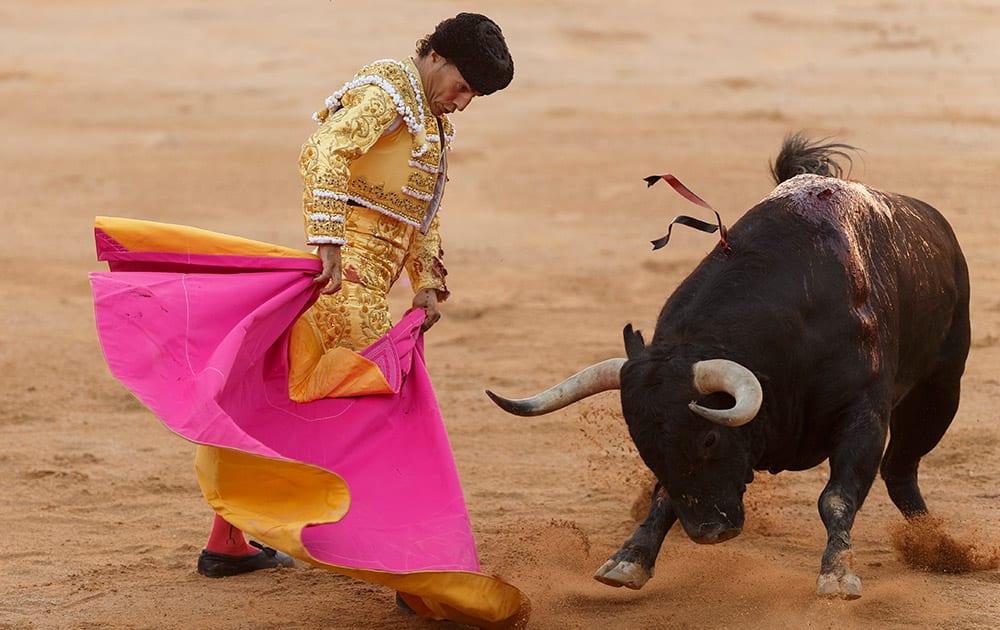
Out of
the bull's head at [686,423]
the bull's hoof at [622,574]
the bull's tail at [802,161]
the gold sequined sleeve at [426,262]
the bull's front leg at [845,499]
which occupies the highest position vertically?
the bull's tail at [802,161]

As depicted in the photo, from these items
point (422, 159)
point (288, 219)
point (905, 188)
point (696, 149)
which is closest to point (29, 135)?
point (288, 219)

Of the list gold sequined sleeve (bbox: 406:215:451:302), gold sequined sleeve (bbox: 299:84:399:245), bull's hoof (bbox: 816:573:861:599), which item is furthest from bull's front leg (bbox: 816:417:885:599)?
gold sequined sleeve (bbox: 299:84:399:245)

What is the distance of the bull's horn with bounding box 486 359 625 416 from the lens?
3.85 metres

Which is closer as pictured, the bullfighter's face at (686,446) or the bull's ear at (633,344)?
the bullfighter's face at (686,446)

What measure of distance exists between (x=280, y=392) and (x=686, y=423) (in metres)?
1.10

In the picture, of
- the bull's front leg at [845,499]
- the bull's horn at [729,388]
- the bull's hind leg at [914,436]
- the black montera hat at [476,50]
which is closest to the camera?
the bull's horn at [729,388]

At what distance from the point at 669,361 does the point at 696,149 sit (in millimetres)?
9094

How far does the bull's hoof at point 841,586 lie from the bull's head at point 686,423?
27 cm

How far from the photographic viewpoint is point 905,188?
11.0 meters

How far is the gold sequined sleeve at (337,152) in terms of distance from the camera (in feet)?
12.3

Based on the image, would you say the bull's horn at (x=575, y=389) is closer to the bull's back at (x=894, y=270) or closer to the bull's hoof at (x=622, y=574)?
the bull's hoof at (x=622, y=574)

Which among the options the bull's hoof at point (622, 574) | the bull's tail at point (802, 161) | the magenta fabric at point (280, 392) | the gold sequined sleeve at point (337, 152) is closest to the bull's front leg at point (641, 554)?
the bull's hoof at point (622, 574)

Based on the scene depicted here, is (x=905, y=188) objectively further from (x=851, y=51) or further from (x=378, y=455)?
(x=378, y=455)

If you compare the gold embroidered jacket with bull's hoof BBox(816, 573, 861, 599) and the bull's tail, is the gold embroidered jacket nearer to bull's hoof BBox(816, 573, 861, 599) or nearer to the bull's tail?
the bull's tail
